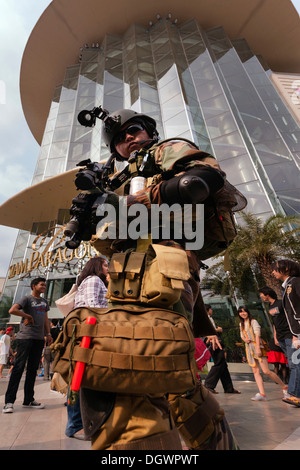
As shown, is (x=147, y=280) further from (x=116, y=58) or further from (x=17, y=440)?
(x=116, y=58)

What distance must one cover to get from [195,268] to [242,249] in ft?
27.8

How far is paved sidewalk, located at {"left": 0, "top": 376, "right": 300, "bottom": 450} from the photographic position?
2220 millimetres

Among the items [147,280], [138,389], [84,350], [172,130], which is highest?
[172,130]

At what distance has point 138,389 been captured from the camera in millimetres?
943

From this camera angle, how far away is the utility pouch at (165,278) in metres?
1.15

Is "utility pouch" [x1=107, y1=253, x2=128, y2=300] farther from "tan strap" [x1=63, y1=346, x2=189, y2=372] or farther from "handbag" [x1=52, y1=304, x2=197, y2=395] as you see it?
"tan strap" [x1=63, y1=346, x2=189, y2=372]

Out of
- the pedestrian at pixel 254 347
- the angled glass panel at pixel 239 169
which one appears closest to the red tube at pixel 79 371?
the pedestrian at pixel 254 347

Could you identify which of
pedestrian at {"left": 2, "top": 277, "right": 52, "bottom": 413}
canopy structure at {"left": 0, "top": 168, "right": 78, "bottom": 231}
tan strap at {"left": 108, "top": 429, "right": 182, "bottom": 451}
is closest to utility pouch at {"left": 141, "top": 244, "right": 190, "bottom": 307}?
tan strap at {"left": 108, "top": 429, "right": 182, "bottom": 451}

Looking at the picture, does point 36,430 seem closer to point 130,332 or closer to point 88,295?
point 88,295

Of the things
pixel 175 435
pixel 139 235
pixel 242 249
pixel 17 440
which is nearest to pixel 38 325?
pixel 17 440

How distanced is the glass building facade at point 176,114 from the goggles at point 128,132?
10.4m

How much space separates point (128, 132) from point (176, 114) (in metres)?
14.5

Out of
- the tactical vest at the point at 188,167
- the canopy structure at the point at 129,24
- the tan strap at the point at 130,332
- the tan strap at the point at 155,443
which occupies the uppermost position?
the canopy structure at the point at 129,24

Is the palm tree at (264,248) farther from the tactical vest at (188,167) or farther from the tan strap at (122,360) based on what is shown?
the tan strap at (122,360)
